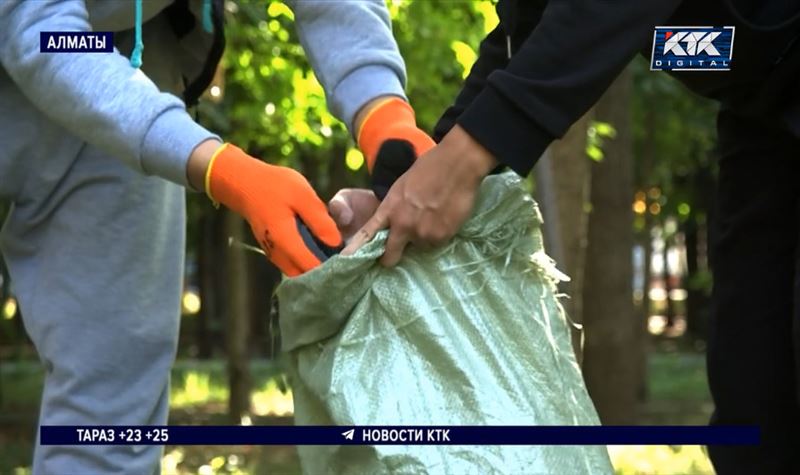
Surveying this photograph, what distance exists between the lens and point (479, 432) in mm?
2238

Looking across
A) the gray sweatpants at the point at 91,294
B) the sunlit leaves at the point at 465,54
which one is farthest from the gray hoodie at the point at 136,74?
the sunlit leaves at the point at 465,54

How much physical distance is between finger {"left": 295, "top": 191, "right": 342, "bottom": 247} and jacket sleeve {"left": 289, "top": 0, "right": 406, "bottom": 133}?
15.3 inches

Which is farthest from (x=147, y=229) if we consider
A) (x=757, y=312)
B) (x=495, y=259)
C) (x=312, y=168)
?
(x=312, y=168)

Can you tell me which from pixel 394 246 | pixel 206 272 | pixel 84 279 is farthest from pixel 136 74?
pixel 206 272

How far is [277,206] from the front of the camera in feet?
7.75

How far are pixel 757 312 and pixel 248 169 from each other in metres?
1.10

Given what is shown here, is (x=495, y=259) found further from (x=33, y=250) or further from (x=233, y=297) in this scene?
(x=233, y=297)

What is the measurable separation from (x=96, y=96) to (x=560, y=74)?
2.85ft

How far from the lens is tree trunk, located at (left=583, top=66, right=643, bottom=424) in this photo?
9.13 m

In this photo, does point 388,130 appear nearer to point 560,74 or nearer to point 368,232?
point 368,232

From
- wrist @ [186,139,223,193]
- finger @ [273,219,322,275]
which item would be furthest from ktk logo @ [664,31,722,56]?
wrist @ [186,139,223,193]

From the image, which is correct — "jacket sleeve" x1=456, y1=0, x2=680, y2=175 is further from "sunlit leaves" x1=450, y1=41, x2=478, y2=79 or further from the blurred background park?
"sunlit leaves" x1=450, y1=41, x2=478, y2=79

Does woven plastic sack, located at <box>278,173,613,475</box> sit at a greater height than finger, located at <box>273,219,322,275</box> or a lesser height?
lesser

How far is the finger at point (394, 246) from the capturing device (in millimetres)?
2297
